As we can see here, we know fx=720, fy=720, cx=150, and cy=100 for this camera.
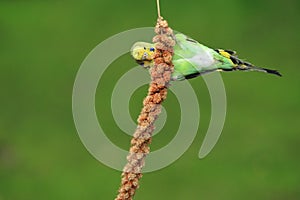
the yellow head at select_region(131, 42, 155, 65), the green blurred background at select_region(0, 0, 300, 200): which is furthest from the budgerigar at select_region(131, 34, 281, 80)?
the green blurred background at select_region(0, 0, 300, 200)

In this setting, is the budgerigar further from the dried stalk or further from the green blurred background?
the green blurred background

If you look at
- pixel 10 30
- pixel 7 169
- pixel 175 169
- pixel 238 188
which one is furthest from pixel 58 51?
pixel 238 188

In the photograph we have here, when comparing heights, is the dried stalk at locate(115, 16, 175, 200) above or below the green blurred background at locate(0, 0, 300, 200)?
below

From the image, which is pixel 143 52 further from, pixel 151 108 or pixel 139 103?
pixel 139 103

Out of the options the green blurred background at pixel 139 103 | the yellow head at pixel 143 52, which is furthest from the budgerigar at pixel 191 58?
the green blurred background at pixel 139 103

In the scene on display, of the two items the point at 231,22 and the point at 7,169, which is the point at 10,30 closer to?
the point at 7,169

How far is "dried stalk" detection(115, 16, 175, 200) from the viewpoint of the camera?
0.64 meters

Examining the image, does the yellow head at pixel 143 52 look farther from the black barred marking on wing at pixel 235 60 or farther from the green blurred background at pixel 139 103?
the green blurred background at pixel 139 103

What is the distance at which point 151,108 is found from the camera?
2.11ft

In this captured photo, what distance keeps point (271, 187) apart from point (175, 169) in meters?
0.25

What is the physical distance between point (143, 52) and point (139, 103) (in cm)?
110

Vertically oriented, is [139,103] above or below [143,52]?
above

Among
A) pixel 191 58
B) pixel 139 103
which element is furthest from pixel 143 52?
pixel 139 103

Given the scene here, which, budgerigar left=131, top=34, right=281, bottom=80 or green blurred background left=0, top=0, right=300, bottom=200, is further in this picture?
green blurred background left=0, top=0, right=300, bottom=200
